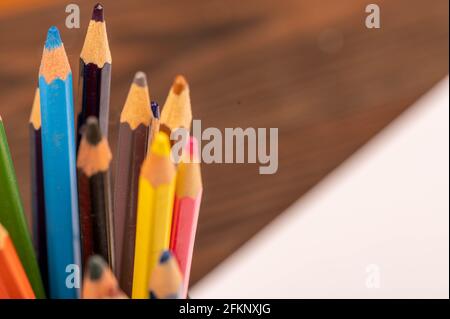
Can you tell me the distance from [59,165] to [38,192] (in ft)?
0.08

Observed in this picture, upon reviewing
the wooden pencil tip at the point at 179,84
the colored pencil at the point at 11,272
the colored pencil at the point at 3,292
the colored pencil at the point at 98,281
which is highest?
the wooden pencil tip at the point at 179,84

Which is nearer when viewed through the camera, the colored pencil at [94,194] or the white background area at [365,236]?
the colored pencil at [94,194]

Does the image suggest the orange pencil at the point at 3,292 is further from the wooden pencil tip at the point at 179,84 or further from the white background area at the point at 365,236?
the white background area at the point at 365,236

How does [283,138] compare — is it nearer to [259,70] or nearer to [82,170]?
[259,70]

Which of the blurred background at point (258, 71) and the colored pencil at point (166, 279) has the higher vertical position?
the blurred background at point (258, 71)

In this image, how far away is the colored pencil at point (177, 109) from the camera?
30cm

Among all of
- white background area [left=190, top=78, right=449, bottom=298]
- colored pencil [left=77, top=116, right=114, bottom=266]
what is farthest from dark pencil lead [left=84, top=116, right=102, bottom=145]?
white background area [left=190, top=78, right=449, bottom=298]

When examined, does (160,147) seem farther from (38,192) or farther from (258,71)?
(258,71)

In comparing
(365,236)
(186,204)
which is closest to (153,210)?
(186,204)

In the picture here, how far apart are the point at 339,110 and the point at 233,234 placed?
13 cm

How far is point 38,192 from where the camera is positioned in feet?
1.08

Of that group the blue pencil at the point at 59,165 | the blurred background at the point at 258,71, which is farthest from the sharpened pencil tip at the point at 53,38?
the blurred background at the point at 258,71

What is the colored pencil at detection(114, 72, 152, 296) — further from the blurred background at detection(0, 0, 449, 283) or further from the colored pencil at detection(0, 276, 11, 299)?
the blurred background at detection(0, 0, 449, 283)

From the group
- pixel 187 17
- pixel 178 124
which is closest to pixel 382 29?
pixel 187 17
